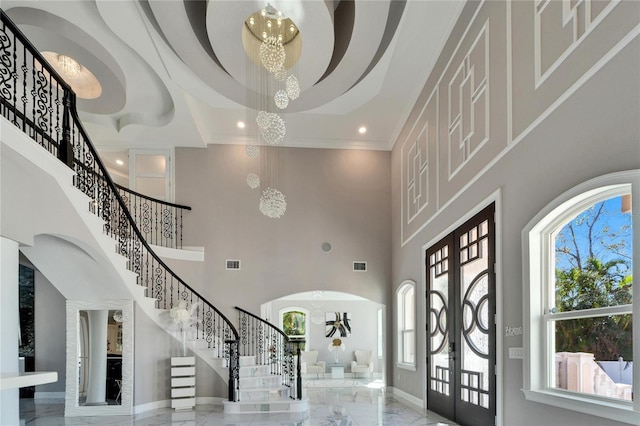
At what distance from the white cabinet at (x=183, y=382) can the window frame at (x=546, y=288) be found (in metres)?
6.05

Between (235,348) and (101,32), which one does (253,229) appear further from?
(101,32)

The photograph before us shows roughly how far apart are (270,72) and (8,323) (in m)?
4.78

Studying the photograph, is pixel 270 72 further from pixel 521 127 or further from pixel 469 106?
pixel 521 127

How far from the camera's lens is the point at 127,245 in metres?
8.12

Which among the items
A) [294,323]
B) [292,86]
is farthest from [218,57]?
[294,323]

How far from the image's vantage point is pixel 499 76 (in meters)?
5.09

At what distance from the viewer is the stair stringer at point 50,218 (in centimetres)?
466

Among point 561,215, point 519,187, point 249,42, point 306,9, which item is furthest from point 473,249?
point 249,42

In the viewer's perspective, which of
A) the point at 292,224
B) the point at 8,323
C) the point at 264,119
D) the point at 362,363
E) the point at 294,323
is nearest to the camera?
the point at 8,323

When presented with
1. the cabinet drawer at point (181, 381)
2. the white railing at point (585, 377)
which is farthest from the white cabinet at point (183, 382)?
the white railing at point (585, 377)

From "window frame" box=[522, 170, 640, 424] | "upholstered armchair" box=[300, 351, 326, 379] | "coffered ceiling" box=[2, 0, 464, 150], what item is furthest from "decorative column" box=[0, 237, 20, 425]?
"upholstered armchair" box=[300, 351, 326, 379]

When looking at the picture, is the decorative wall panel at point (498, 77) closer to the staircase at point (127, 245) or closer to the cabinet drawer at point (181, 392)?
the staircase at point (127, 245)

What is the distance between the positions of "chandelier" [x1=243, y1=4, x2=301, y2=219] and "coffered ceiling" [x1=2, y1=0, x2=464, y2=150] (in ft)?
0.54

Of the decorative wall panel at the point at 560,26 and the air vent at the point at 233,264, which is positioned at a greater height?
the decorative wall panel at the point at 560,26
